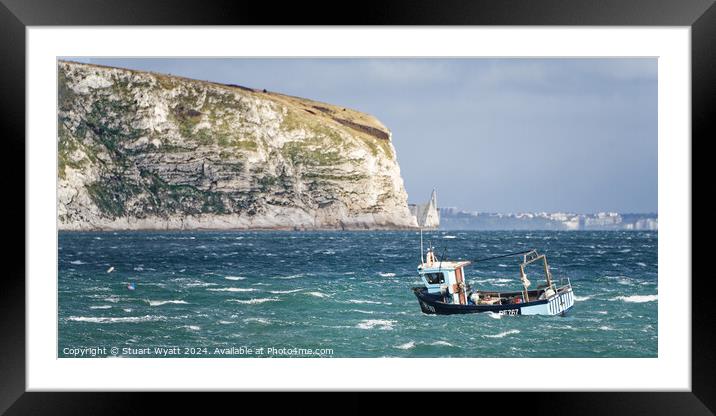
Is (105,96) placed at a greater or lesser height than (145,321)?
greater

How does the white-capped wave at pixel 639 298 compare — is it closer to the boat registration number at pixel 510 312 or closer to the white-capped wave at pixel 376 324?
the boat registration number at pixel 510 312

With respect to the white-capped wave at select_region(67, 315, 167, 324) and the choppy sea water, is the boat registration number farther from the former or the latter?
the white-capped wave at select_region(67, 315, 167, 324)

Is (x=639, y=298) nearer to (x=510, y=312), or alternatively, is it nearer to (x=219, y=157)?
(x=510, y=312)

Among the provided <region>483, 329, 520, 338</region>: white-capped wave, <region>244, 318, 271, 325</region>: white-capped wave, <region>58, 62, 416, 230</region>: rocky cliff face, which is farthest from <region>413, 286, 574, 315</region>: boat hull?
<region>58, 62, 416, 230</region>: rocky cliff face
